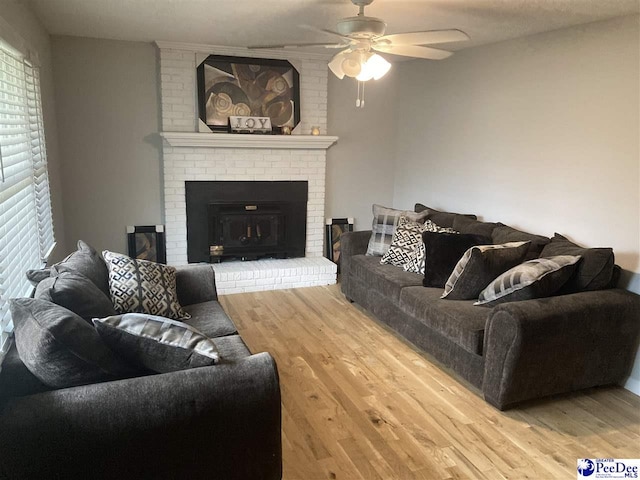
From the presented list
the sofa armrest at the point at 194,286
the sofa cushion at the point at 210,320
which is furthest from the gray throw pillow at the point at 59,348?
the sofa armrest at the point at 194,286

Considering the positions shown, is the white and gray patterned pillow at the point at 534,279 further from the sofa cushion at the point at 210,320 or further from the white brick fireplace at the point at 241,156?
the white brick fireplace at the point at 241,156

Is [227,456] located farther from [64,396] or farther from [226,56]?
[226,56]

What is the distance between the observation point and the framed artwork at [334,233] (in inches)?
218

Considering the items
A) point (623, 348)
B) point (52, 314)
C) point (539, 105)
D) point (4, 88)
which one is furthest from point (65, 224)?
point (623, 348)

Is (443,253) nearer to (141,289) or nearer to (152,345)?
(141,289)

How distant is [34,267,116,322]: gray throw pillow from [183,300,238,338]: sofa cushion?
0.52 metres

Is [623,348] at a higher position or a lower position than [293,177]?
lower

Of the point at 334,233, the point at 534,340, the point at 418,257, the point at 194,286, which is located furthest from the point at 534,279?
the point at 334,233

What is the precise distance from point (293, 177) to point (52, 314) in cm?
366

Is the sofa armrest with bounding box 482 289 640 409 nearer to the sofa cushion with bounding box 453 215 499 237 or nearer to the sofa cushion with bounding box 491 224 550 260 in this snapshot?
the sofa cushion with bounding box 491 224 550 260

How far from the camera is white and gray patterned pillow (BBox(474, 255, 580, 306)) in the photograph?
279 centimetres

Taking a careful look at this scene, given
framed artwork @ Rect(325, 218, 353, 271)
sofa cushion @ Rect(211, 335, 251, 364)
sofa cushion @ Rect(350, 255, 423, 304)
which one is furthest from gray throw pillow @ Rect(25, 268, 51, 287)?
framed artwork @ Rect(325, 218, 353, 271)

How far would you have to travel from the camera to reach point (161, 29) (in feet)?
12.8

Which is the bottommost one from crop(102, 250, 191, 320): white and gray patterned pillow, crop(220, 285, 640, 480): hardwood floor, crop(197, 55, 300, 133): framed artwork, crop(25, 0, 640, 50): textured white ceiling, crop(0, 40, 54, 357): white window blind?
crop(220, 285, 640, 480): hardwood floor
